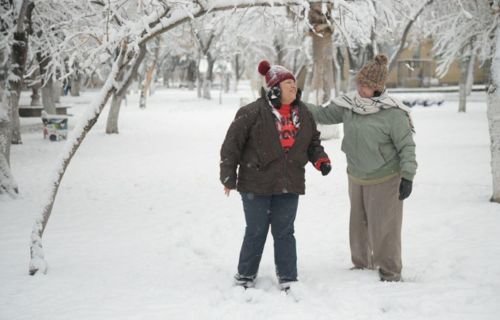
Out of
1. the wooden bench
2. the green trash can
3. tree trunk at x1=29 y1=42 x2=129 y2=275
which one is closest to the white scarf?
tree trunk at x1=29 y1=42 x2=129 y2=275

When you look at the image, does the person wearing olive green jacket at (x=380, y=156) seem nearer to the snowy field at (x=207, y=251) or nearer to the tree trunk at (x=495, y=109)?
the snowy field at (x=207, y=251)

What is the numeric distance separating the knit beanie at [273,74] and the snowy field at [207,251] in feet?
5.22

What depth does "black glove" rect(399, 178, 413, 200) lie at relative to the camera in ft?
12.2

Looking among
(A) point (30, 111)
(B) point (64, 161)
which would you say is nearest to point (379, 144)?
(B) point (64, 161)

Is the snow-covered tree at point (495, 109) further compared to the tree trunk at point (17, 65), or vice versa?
the tree trunk at point (17, 65)

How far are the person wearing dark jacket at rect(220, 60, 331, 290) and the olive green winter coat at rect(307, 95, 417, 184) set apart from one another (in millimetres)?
350

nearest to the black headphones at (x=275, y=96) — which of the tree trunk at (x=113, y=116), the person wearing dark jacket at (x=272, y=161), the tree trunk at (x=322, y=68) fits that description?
the person wearing dark jacket at (x=272, y=161)

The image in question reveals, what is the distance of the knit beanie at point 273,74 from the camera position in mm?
3612

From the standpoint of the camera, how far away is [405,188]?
12.3ft

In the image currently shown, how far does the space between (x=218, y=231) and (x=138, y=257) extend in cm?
126

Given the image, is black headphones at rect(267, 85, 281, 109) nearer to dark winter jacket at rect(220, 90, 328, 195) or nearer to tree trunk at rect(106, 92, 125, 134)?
dark winter jacket at rect(220, 90, 328, 195)

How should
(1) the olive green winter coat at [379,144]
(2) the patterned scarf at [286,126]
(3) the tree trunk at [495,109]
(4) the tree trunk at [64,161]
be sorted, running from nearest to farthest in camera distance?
(2) the patterned scarf at [286,126], (1) the olive green winter coat at [379,144], (4) the tree trunk at [64,161], (3) the tree trunk at [495,109]

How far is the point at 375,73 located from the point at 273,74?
84 cm

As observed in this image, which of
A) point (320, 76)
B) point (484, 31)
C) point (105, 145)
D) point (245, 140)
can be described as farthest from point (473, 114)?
point (245, 140)
